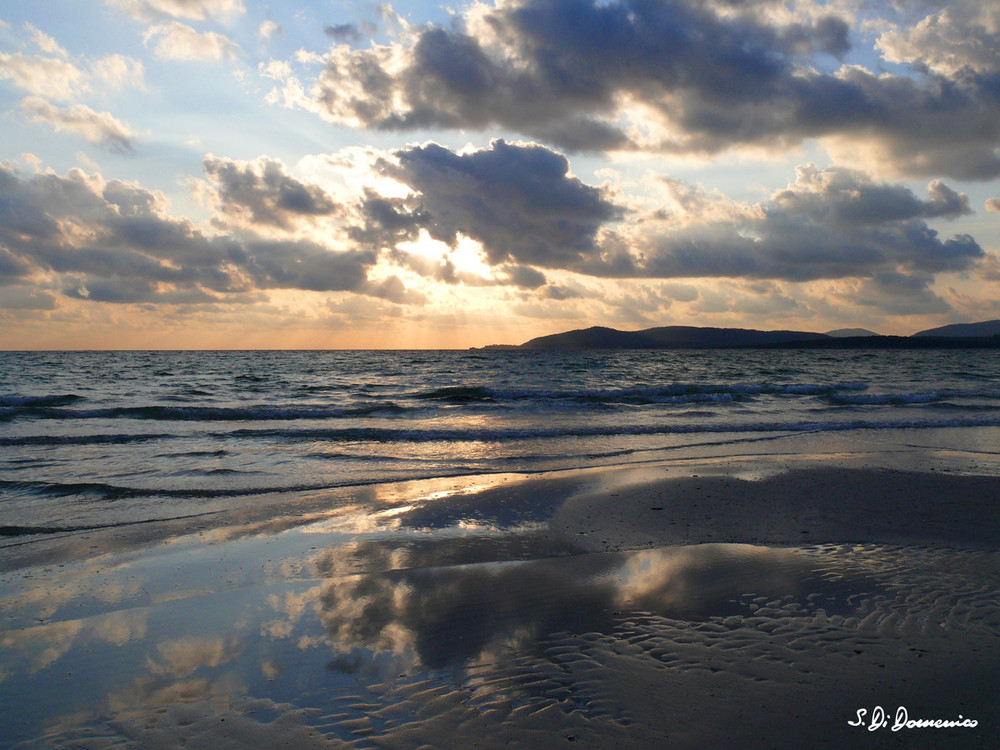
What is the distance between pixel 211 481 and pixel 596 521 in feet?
28.1

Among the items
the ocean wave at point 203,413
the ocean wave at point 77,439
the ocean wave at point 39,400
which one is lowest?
the ocean wave at point 77,439

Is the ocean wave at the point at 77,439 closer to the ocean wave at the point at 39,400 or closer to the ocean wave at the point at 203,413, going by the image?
the ocean wave at the point at 203,413

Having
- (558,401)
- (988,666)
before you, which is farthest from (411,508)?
(558,401)

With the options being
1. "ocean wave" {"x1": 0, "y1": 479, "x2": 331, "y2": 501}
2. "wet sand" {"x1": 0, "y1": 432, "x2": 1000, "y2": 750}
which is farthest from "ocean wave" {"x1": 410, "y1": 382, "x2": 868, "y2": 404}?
"wet sand" {"x1": 0, "y1": 432, "x2": 1000, "y2": 750}

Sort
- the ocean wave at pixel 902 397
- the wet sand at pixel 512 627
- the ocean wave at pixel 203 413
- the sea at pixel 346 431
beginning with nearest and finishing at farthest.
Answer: the wet sand at pixel 512 627, the sea at pixel 346 431, the ocean wave at pixel 203 413, the ocean wave at pixel 902 397

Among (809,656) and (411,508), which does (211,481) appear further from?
(809,656)

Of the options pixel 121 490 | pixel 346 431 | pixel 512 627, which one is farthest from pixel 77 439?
pixel 512 627

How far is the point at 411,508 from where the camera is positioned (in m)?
10.0
